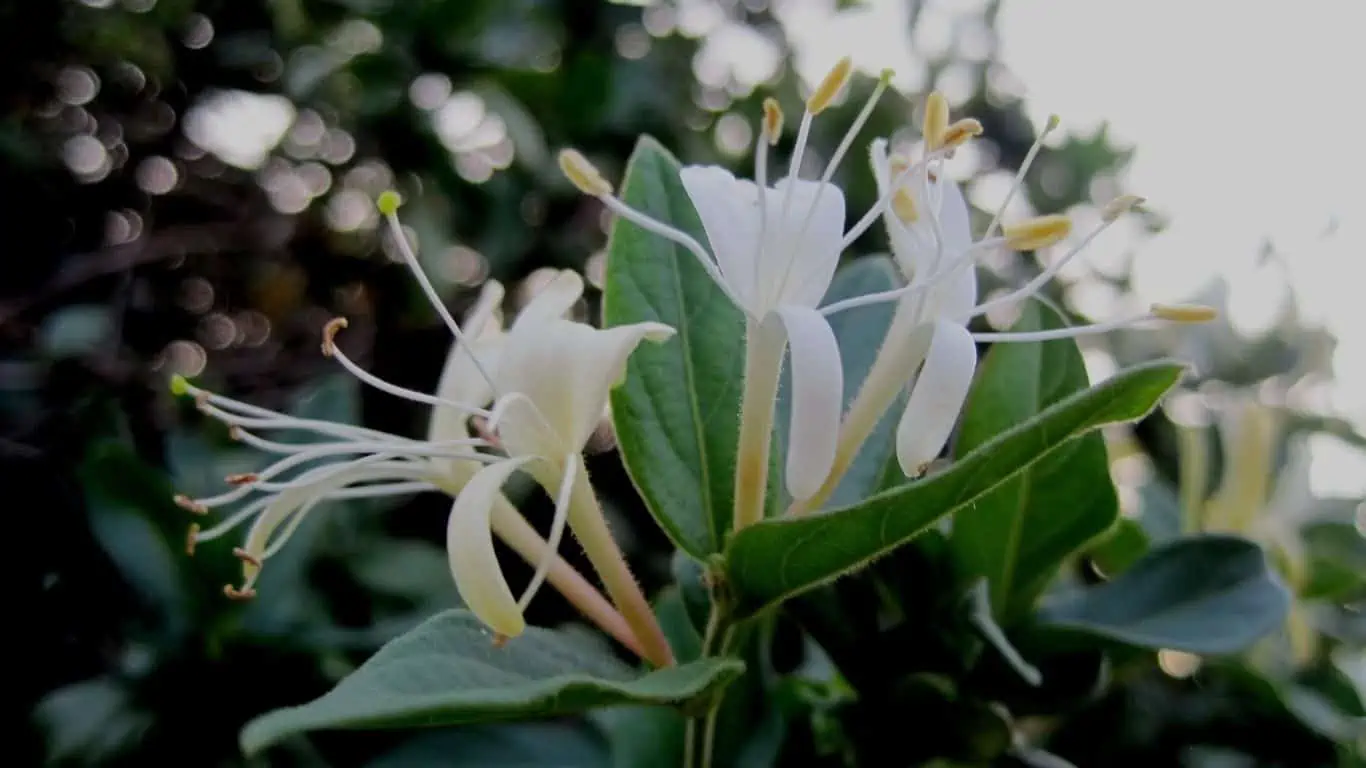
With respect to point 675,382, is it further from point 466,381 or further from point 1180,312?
point 1180,312

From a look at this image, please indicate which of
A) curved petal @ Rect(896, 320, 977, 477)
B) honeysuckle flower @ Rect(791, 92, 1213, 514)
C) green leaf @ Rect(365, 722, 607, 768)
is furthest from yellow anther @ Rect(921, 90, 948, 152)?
green leaf @ Rect(365, 722, 607, 768)

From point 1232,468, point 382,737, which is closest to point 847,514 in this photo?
point 382,737

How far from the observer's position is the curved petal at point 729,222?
48 centimetres

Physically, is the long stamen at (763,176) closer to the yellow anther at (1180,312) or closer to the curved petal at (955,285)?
the curved petal at (955,285)

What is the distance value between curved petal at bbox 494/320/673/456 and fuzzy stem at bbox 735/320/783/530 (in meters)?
0.05

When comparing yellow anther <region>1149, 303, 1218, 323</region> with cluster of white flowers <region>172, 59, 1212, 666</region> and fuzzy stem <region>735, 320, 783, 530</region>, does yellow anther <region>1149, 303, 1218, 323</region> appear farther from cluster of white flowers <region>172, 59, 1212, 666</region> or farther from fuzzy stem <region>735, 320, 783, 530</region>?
fuzzy stem <region>735, 320, 783, 530</region>

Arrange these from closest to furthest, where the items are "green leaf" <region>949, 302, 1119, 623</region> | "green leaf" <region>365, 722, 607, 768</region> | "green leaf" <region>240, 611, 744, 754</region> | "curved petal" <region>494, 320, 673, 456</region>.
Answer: "green leaf" <region>240, 611, 744, 754</region>, "curved petal" <region>494, 320, 673, 456</region>, "green leaf" <region>949, 302, 1119, 623</region>, "green leaf" <region>365, 722, 607, 768</region>

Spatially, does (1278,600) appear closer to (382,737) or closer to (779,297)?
(779,297)

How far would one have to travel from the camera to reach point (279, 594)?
2.55 feet

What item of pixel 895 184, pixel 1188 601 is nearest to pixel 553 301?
pixel 895 184

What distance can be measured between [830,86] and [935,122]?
0.19 feet

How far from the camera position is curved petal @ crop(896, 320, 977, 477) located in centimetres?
43

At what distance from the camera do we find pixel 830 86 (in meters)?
0.54

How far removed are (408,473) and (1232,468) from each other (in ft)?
2.40
